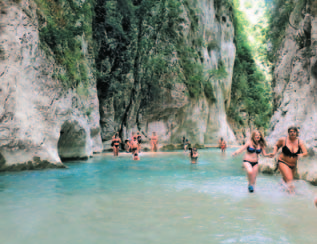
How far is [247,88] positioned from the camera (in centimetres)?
4638

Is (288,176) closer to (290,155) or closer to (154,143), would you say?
(290,155)

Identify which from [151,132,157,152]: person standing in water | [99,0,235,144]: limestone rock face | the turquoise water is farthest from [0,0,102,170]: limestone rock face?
[99,0,235,144]: limestone rock face

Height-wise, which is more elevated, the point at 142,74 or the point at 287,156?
the point at 142,74

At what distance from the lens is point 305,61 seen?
11.9m

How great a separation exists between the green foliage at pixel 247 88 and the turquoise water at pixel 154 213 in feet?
124

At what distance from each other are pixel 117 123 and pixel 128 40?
7535 mm

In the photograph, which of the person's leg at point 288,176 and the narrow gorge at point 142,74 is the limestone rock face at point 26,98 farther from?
the person's leg at point 288,176

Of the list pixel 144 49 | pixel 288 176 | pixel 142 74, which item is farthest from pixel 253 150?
pixel 144 49

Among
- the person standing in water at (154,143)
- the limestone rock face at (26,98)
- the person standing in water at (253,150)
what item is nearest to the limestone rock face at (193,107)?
→ the person standing in water at (154,143)

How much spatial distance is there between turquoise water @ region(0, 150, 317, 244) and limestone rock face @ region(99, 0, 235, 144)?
19367mm

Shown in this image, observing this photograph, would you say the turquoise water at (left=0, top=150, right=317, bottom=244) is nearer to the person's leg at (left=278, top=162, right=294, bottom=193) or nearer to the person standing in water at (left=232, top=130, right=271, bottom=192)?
the person's leg at (left=278, top=162, right=294, bottom=193)

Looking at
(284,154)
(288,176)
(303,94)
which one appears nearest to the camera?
(288,176)

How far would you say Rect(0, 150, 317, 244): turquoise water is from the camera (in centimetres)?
434

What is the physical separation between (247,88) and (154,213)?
43.2 meters
